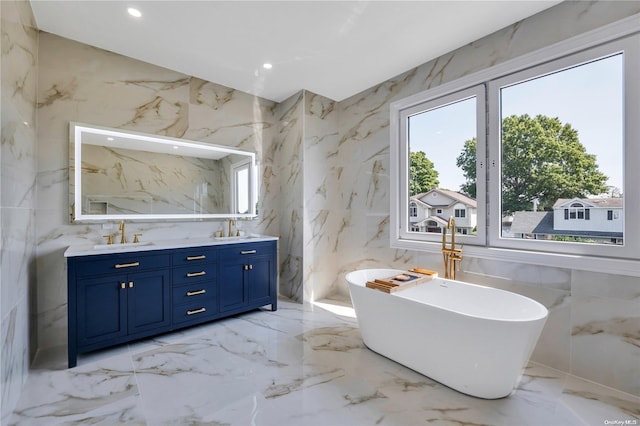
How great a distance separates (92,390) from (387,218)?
2.83m

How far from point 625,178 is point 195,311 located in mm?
3399

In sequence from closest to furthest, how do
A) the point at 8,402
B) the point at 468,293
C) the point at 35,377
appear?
1. the point at 8,402
2. the point at 35,377
3. the point at 468,293

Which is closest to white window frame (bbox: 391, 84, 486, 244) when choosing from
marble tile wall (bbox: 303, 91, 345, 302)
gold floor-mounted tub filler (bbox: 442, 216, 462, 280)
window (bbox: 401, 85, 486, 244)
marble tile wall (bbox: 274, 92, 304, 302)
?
window (bbox: 401, 85, 486, 244)

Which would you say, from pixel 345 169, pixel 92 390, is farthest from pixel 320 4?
pixel 92 390

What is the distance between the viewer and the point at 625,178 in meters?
1.82

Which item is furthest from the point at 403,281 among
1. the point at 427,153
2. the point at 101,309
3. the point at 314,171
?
the point at 101,309

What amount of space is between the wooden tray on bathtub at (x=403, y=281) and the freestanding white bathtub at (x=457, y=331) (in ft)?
0.15

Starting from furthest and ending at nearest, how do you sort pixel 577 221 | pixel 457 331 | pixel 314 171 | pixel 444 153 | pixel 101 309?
1. pixel 314 171
2. pixel 444 153
3. pixel 101 309
4. pixel 577 221
5. pixel 457 331

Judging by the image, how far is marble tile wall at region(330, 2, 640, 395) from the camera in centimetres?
179

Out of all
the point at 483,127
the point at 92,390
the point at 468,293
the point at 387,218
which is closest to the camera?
the point at 92,390

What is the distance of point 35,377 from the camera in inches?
75.9

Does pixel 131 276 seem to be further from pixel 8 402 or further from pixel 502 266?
pixel 502 266

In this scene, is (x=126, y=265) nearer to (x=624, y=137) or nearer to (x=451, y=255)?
(x=451, y=255)

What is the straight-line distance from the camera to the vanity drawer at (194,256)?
8.40ft
